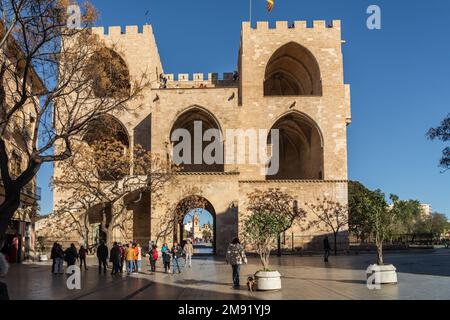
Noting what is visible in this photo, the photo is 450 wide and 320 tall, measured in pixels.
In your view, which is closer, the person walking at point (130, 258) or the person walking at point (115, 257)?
the person walking at point (115, 257)

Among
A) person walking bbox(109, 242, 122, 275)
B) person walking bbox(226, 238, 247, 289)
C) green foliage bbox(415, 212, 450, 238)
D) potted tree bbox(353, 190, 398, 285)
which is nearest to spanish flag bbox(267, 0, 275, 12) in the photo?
potted tree bbox(353, 190, 398, 285)

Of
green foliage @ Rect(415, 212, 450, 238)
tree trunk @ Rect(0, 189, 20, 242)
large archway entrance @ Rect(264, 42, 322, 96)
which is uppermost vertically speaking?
large archway entrance @ Rect(264, 42, 322, 96)

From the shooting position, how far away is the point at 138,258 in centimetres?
2011

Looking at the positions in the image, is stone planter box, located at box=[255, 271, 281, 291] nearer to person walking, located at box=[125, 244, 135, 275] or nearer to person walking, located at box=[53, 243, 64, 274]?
person walking, located at box=[125, 244, 135, 275]

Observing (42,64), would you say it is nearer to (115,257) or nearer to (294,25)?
(115,257)

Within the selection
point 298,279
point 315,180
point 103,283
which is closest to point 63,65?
point 103,283

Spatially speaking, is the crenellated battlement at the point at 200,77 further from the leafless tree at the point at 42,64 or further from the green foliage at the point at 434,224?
the green foliage at the point at 434,224

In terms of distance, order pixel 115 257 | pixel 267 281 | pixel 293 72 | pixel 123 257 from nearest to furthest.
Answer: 1. pixel 267 281
2. pixel 115 257
3. pixel 123 257
4. pixel 293 72

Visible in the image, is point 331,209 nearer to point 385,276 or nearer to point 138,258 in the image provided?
point 138,258

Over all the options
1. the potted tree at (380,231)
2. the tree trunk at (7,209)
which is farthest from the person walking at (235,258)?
the tree trunk at (7,209)

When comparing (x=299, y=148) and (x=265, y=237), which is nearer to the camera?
(x=265, y=237)

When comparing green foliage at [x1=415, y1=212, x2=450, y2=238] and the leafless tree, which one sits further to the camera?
green foliage at [x1=415, y1=212, x2=450, y2=238]

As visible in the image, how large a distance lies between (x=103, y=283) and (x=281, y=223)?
573cm

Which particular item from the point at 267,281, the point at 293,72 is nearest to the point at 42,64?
the point at 267,281
